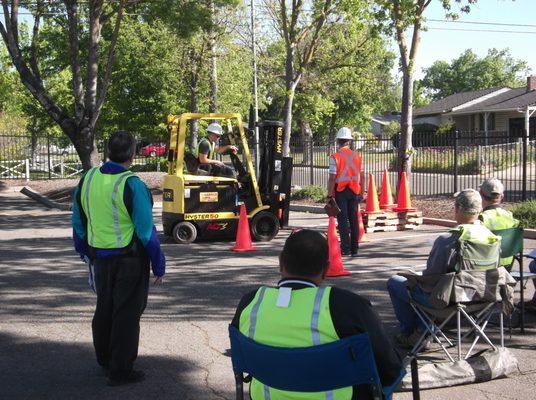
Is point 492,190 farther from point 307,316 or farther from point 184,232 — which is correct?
point 184,232

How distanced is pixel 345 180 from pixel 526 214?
16.2 ft

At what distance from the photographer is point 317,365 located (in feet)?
8.83

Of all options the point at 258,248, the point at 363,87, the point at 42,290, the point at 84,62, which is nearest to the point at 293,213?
the point at 258,248

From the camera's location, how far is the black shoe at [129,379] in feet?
16.7

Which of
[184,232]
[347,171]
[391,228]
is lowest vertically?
[391,228]

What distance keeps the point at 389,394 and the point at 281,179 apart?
10202 mm

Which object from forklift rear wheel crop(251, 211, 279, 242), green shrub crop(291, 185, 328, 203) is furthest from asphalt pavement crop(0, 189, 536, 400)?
green shrub crop(291, 185, 328, 203)

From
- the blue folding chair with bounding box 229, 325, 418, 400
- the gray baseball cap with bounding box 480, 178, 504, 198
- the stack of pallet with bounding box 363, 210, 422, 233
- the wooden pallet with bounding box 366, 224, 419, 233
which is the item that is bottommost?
the wooden pallet with bounding box 366, 224, 419, 233

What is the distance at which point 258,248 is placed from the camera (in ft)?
38.8

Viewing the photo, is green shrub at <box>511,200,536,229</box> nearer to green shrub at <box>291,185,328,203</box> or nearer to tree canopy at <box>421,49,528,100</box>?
green shrub at <box>291,185,328,203</box>

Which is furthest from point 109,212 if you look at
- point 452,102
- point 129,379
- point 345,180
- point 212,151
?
point 452,102

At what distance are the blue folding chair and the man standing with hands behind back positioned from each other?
2.32 m

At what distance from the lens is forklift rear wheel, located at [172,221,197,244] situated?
12.4m

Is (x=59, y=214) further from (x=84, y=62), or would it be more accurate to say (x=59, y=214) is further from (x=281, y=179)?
(x=84, y=62)
